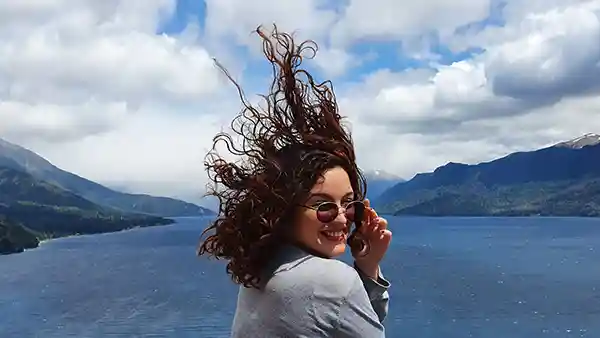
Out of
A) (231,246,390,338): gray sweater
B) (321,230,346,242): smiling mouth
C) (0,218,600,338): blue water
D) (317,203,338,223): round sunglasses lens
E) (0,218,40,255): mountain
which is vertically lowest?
(0,218,600,338): blue water

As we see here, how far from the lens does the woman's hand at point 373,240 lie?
2.23 metres

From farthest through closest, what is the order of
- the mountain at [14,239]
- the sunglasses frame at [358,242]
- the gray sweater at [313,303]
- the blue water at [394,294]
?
the mountain at [14,239]
the blue water at [394,294]
the sunglasses frame at [358,242]
the gray sweater at [313,303]

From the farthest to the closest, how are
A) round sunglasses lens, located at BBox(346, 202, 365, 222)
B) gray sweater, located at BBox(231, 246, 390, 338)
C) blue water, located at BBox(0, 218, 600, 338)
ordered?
blue water, located at BBox(0, 218, 600, 338), round sunglasses lens, located at BBox(346, 202, 365, 222), gray sweater, located at BBox(231, 246, 390, 338)

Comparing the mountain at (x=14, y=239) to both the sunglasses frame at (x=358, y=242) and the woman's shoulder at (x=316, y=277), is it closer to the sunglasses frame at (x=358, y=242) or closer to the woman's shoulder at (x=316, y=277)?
the sunglasses frame at (x=358, y=242)

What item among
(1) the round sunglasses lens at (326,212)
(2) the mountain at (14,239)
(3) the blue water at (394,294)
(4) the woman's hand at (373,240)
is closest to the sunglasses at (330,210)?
(1) the round sunglasses lens at (326,212)

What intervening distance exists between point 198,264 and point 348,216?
101m

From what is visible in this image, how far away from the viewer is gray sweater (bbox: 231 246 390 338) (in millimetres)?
1824

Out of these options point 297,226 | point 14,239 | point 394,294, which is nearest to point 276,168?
point 297,226

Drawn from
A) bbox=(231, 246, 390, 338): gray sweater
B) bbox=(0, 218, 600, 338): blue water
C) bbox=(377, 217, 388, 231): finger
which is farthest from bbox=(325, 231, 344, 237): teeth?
bbox=(0, 218, 600, 338): blue water

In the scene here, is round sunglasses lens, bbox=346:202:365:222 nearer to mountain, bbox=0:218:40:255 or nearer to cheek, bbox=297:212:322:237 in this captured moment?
cheek, bbox=297:212:322:237

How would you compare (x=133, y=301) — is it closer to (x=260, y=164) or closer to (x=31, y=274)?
(x=31, y=274)

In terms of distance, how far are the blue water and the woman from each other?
49.3m

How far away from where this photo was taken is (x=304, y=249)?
→ 6.72 feet

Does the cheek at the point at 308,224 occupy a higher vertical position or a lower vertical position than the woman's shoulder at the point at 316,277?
higher
